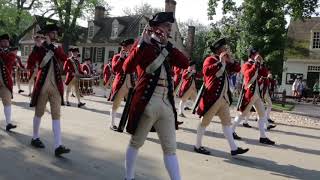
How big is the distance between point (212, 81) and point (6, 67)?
4.11m

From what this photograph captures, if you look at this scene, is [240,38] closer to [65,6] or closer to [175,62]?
[65,6]

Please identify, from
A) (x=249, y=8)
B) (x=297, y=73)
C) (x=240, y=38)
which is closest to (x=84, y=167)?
(x=249, y=8)

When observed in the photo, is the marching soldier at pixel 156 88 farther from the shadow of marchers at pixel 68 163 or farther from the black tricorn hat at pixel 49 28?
the black tricorn hat at pixel 49 28

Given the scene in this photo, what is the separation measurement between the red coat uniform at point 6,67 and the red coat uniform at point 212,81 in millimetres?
3789

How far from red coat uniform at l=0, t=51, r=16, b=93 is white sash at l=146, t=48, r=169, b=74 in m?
4.73

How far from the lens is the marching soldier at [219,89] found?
835cm

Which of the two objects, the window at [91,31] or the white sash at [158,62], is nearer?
the white sash at [158,62]

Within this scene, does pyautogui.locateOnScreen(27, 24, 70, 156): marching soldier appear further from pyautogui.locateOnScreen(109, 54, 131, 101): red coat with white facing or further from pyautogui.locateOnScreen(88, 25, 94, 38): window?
pyautogui.locateOnScreen(88, 25, 94, 38): window

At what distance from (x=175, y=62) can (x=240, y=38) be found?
29921 mm

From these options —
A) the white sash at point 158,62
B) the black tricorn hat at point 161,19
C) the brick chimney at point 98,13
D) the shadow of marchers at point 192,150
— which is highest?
the brick chimney at point 98,13

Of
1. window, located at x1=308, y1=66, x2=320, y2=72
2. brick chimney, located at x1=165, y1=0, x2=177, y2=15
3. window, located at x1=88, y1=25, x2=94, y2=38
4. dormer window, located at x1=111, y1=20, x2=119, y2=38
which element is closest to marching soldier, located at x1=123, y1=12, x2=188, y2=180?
window, located at x1=308, y1=66, x2=320, y2=72

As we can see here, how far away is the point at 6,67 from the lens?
9656mm

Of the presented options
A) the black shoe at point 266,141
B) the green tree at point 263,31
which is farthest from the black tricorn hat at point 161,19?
the green tree at point 263,31

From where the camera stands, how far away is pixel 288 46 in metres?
41.1
